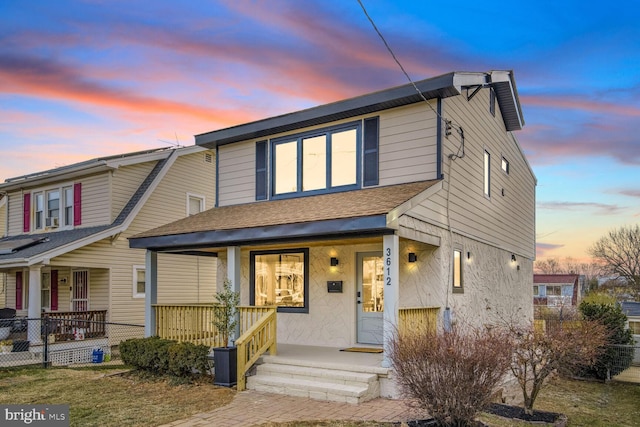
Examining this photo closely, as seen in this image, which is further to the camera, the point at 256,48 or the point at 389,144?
the point at 256,48

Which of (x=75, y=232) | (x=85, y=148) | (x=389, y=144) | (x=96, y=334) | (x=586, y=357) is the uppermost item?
(x=85, y=148)

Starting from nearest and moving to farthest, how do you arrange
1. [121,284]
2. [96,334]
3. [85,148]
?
1. [96,334]
2. [121,284]
3. [85,148]

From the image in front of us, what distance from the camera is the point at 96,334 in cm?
1642

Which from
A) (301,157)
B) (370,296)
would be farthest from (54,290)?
(370,296)

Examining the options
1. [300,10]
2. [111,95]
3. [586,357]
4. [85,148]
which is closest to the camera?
[586,357]

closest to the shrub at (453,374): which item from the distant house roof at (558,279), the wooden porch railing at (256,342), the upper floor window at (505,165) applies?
the wooden porch railing at (256,342)

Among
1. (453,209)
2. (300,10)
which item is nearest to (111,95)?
(300,10)

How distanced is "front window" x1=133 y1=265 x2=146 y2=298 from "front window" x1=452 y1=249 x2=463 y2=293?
11524mm

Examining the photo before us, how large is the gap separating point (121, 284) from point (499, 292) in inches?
479

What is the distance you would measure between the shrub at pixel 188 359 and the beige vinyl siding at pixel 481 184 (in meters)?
5.29

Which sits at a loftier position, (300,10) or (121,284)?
(300,10)

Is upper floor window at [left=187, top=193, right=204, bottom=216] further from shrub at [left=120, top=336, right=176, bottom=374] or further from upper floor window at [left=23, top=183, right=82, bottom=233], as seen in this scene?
shrub at [left=120, top=336, right=176, bottom=374]

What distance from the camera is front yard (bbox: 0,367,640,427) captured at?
743 cm

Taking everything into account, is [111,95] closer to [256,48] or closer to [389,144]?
[256,48]
